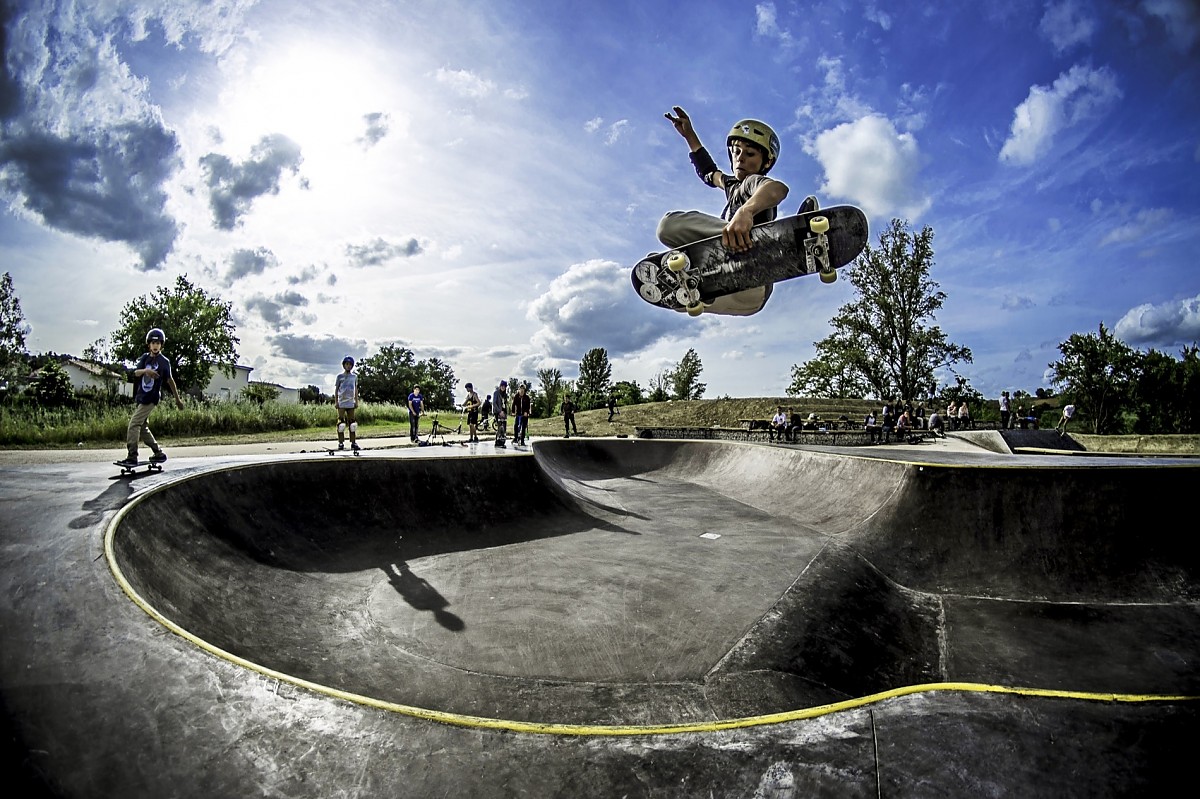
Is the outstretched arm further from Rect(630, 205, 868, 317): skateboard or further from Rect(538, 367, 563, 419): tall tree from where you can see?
Rect(538, 367, 563, 419): tall tree

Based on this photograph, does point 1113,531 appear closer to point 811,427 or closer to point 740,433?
point 740,433

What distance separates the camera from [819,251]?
13.7ft

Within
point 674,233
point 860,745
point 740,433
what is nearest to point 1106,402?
point 740,433

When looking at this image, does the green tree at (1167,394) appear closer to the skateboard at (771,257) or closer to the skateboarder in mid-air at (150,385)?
the skateboard at (771,257)

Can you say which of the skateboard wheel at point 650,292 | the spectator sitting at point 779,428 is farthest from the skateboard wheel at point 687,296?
the spectator sitting at point 779,428

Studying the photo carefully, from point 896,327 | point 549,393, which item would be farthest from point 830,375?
point 549,393

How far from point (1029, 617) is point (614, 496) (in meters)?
6.34

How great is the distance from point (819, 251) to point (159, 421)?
19.3m

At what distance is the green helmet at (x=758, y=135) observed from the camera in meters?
3.92

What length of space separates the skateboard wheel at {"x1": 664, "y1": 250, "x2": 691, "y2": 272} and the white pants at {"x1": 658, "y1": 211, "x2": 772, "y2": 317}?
0.50 ft

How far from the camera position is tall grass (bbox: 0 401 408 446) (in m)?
13.5

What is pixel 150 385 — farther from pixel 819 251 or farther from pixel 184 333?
pixel 184 333

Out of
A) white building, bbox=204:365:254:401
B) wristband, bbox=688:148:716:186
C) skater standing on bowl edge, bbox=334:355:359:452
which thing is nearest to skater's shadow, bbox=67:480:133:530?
wristband, bbox=688:148:716:186

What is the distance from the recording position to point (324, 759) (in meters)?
1.49
